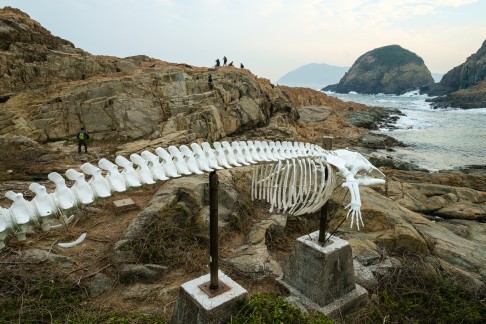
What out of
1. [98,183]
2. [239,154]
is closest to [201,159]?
[239,154]

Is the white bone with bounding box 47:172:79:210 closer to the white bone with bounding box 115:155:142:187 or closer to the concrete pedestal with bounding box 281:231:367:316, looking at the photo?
the white bone with bounding box 115:155:142:187

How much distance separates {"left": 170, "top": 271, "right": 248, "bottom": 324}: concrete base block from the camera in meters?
3.89

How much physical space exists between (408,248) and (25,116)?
1936 centimetres

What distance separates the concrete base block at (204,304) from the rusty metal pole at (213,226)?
0.19 metres

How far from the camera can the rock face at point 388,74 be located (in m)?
126

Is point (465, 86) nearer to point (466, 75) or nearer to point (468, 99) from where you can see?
point (466, 75)

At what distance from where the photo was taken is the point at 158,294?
5.39 m

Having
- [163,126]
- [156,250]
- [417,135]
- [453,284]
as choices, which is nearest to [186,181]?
[156,250]

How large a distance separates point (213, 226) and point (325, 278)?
252 centimetres

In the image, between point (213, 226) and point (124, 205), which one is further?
point (124, 205)

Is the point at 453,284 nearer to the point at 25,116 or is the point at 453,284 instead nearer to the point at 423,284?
the point at 423,284

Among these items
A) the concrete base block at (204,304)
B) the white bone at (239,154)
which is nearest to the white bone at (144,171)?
the white bone at (239,154)

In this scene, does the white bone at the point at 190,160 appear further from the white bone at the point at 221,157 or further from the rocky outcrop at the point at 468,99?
the rocky outcrop at the point at 468,99

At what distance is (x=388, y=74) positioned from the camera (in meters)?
131
